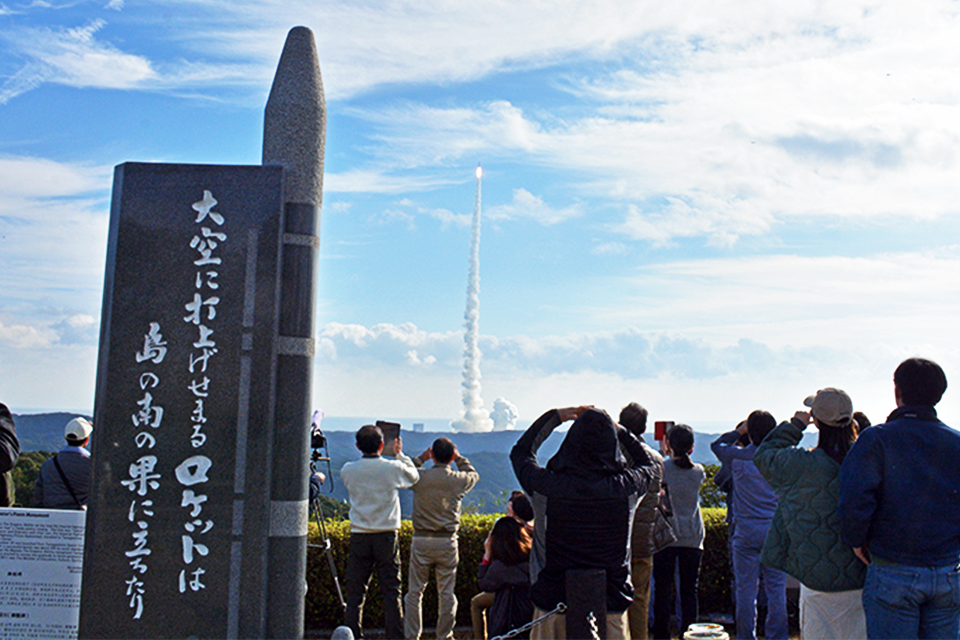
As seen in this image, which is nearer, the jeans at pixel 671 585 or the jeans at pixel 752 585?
the jeans at pixel 752 585

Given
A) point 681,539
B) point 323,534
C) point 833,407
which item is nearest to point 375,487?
point 323,534

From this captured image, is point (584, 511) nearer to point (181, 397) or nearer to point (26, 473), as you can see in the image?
point (181, 397)

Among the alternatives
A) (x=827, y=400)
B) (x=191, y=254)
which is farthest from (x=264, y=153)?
(x=827, y=400)

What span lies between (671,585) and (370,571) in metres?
2.95

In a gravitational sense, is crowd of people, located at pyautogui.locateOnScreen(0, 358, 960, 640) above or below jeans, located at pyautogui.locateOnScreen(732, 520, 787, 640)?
above

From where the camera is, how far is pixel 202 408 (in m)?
5.62

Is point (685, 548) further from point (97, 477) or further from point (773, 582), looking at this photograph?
point (97, 477)

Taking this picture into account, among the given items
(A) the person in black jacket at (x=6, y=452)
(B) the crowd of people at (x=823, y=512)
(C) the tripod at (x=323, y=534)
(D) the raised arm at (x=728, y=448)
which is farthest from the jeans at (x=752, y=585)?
(A) the person in black jacket at (x=6, y=452)

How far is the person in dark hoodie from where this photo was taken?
4.61 m

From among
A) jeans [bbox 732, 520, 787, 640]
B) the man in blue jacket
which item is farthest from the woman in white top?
the man in blue jacket

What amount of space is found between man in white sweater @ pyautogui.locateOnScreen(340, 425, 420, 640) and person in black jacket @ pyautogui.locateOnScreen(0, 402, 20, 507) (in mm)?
2900

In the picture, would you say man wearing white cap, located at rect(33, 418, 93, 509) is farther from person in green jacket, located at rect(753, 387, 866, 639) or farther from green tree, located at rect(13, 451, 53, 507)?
green tree, located at rect(13, 451, 53, 507)

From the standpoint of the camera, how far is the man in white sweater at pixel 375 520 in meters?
7.67

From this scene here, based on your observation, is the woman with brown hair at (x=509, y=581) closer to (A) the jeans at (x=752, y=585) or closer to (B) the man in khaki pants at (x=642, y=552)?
(B) the man in khaki pants at (x=642, y=552)
